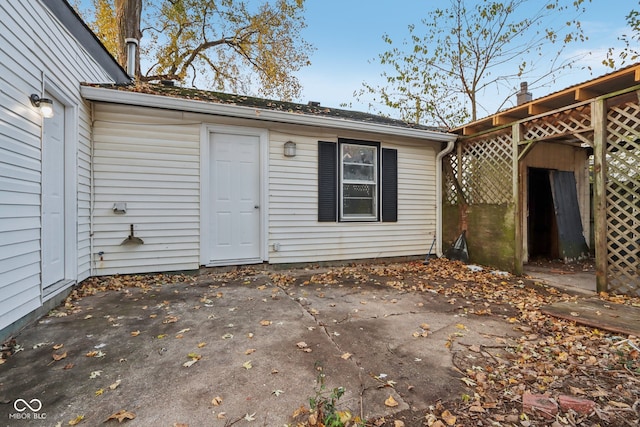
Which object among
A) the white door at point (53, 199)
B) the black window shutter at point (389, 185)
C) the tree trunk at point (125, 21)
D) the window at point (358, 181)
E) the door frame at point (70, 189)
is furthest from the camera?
the tree trunk at point (125, 21)

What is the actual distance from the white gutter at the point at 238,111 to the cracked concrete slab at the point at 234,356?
260cm

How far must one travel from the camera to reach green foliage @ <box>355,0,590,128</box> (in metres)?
10.0

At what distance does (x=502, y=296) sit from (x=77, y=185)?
Answer: 18.2 feet

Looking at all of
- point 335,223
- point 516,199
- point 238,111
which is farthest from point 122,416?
point 516,199

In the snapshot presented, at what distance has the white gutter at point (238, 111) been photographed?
13.2ft

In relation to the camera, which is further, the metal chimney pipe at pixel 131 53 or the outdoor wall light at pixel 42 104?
the metal chimney pipe at pixel 131 53

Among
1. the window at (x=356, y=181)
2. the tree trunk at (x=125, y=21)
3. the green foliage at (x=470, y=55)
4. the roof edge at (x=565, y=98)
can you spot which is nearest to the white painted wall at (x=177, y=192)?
the window at (x=356, y=181)

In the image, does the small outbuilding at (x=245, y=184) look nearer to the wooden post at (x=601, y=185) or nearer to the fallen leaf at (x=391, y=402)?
the wooden post at (x=601, y=185)

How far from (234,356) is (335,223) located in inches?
145

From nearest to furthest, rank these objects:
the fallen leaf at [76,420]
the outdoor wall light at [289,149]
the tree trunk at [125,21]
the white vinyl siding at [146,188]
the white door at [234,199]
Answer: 1. the fallen leaf at [76,420]
2. the white vinyl siding at [146,188]
3. the white door at [234,199]
4. the outdoor wall light at [289,149]
5. the tree trunk at [125,21]

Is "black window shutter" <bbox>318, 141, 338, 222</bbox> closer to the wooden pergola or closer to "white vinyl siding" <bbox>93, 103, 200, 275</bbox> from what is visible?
"white vinyl siding" <bbox>93, 103, 200, 275</bbox>

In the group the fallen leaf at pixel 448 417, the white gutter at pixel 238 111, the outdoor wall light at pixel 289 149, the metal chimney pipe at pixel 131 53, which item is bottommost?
the fallen leaf at pixel 448 417

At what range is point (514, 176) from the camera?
16.6 feet

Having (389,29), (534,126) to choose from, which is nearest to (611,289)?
(534,126)
